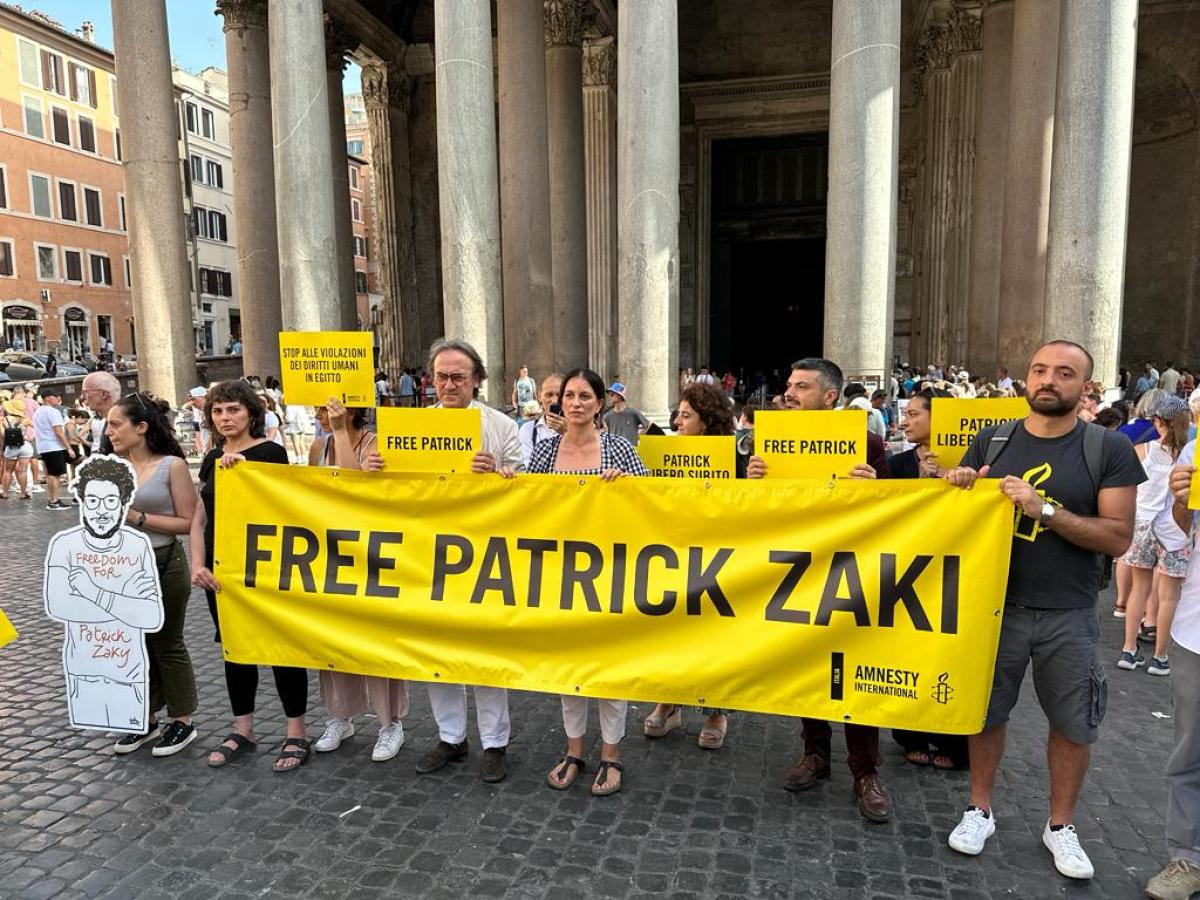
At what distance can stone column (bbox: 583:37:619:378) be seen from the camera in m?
20.3

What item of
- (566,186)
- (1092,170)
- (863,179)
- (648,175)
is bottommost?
(863,179)

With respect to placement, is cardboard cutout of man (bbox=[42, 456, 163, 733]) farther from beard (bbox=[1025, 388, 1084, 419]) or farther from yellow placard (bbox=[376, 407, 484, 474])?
beard (bbox=[1025, 388, 1084, 419])

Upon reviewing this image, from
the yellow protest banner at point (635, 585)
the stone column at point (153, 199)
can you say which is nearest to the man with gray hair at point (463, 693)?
the yellow protest banner at point (635, 585)

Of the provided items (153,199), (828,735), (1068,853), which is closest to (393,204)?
(153,199)

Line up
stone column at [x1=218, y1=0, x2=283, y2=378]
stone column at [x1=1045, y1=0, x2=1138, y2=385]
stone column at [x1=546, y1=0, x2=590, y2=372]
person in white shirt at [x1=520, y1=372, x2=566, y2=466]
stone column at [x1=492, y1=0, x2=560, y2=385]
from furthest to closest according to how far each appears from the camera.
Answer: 1. stone column at [x1=546, y1=0, x2=590, y2=372]
2. stone column at [x1=218, y1=0, x2=283, y2=378]
3. stone column at [x1=492, y1=0, x2=560, y2=385]
4. stone column at [x1=1045, y1=0, x2=1138, y2=385]
5. person in white shirt at [x1=520, y1=372, x2=566, y2=466]

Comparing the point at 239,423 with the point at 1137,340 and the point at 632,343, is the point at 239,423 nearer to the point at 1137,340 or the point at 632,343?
the point at 632,343

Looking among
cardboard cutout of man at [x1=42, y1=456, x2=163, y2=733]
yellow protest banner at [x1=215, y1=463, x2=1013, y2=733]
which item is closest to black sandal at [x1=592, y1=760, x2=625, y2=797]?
yellow protest banner at [x1=215, y1=463, x2=1013, y2=733]

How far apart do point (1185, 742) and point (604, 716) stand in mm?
2559

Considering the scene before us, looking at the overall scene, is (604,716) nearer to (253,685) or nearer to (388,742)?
(388,742)

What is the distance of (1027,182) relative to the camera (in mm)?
15664

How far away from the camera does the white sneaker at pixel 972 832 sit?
3.64 m

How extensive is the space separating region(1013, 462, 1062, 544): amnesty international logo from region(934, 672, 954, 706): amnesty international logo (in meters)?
0.70

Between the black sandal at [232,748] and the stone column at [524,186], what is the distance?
11.4 m

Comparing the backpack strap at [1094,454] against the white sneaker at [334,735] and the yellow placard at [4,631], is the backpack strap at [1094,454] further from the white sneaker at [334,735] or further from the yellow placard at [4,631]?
the yellow placard at [4,631]
